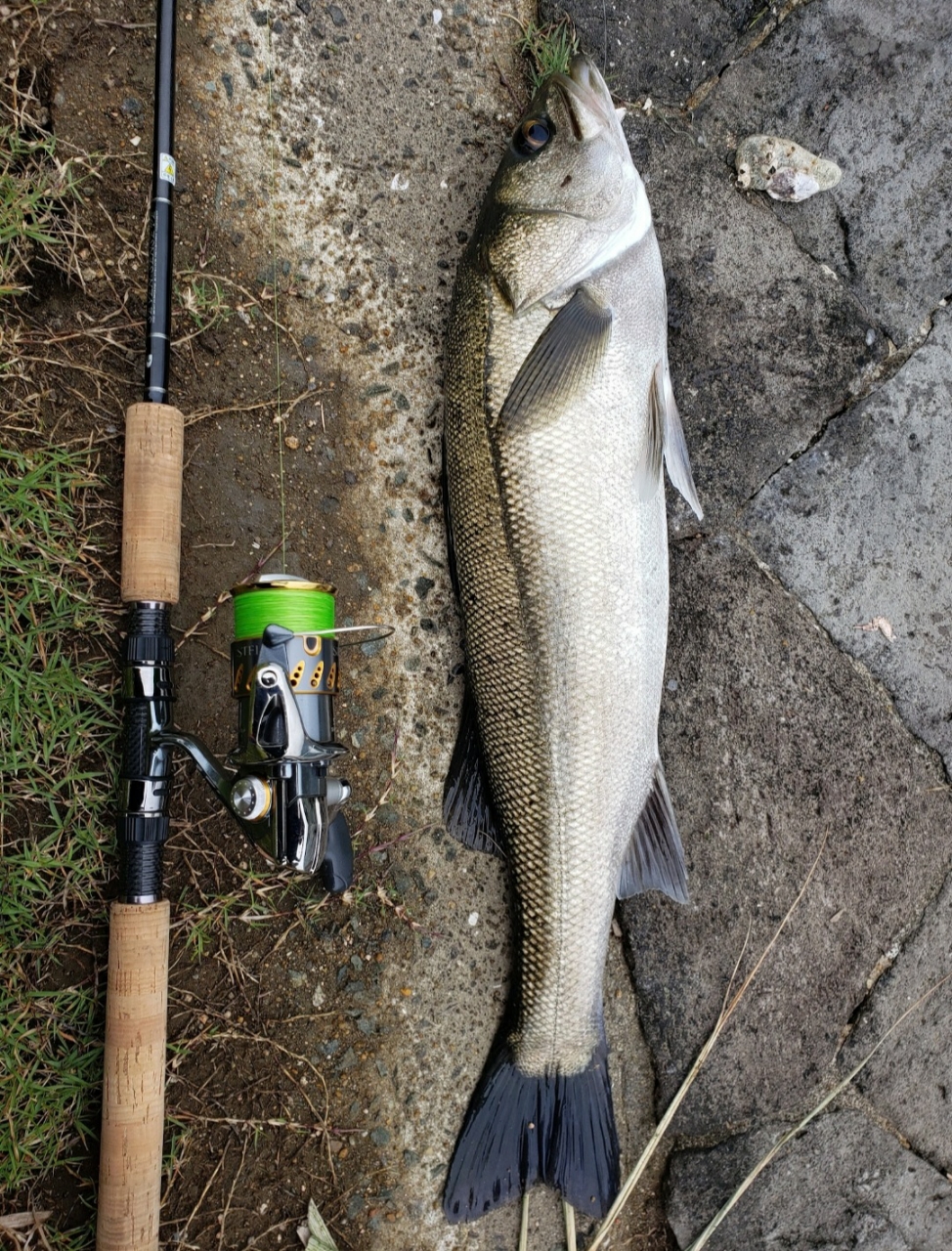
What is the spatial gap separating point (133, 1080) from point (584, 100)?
255cm

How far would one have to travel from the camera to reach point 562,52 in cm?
255

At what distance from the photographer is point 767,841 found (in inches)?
100

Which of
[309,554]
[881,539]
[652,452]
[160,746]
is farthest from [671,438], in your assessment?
[160,746]

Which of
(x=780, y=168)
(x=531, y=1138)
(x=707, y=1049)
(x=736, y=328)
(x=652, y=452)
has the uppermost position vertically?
(x=780, y=168)

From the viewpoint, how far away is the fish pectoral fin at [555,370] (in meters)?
2.08

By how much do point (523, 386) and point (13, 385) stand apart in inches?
49.9

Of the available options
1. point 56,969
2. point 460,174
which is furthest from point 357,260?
point 56,969

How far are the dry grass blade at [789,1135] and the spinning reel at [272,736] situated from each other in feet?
5.10

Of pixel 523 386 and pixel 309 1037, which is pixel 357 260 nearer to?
pixel 523 386

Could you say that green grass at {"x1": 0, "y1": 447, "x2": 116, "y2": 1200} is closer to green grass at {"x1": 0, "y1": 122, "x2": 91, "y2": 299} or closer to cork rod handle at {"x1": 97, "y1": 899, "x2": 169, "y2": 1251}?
cork rod handle at {"x1": 97, "y1": 899, "x2": 169, "y2": 1251}

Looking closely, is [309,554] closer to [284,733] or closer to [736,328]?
[284,733]

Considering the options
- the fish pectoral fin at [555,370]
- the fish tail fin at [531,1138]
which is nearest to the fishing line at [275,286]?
the fish pectoral fin at [555,370]

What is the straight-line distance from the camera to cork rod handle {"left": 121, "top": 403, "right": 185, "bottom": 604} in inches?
76.9

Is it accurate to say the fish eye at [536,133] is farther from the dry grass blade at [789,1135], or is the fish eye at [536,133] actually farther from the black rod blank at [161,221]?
the dry grass blade at [789,1135]
